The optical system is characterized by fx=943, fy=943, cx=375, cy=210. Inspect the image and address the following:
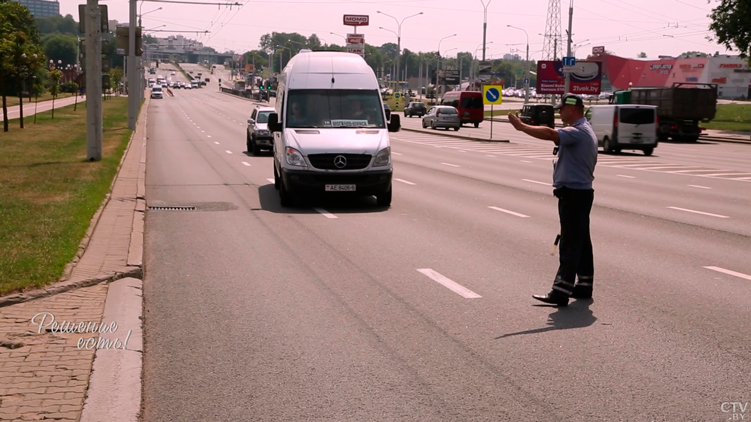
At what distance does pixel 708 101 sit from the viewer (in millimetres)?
45000

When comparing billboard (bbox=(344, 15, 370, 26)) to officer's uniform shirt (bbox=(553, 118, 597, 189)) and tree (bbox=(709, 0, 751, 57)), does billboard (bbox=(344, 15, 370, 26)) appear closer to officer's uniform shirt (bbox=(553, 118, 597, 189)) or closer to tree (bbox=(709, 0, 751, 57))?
tree (bbox=(709, 0, 751, 57))

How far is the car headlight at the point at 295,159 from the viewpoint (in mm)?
15836

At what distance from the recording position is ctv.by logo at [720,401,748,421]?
528cm

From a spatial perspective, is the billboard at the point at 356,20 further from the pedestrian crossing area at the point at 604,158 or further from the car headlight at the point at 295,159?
the car headlight at the point at 295,159

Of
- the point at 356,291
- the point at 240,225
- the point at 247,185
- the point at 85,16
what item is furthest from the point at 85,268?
the point at 85,16

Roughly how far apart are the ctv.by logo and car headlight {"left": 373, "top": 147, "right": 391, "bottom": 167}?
35.3 ft

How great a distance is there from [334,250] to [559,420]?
6.37 metres

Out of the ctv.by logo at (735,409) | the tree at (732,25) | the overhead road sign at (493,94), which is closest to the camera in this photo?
the ctv.by logo at (735,409)

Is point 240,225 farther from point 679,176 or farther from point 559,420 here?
point 679,176

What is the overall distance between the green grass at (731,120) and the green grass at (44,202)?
42.1 metres

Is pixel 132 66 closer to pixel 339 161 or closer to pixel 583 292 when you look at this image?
pixel 339 161

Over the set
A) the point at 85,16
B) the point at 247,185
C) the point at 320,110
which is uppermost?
the point at 85,16

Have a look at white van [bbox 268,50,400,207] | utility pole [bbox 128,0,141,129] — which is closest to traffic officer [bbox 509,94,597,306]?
white van [bbox 268,50,400,207]

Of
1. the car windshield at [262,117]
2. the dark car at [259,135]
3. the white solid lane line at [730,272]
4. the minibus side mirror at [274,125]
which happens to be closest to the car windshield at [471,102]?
the car windshield at [262,117]
